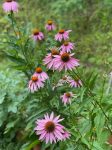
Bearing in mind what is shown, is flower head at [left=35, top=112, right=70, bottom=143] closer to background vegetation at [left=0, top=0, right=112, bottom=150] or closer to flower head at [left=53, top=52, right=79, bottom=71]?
background vegetation at [left=0, top=0, right=112, bottom=150]

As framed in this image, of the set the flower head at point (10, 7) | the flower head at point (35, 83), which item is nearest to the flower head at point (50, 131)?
the flower head at point (35, 83)

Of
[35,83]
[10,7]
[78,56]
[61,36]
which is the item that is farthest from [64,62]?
[78,56]

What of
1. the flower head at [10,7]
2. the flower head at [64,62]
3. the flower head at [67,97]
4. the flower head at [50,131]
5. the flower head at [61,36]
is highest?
the flower head at [10,7]

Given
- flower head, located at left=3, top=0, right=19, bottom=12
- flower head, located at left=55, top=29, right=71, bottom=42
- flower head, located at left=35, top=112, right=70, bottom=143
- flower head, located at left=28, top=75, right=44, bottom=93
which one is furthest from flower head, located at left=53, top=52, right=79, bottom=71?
flower head, located at left=3, top=0, right=19, bottom=12

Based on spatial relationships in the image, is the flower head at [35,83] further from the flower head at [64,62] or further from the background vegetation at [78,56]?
the flower head at [64,62]

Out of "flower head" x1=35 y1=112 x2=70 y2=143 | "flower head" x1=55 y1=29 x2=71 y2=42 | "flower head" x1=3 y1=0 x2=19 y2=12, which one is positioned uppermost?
"flower head" x1=3 y1=0 x2=19 y2=12

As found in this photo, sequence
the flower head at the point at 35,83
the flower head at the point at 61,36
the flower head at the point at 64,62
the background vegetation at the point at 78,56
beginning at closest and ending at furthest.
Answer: the flower head at the point at 64,62 → the background vegetation at the point at 78,56 → the flower head at the point at 35,83 → the flower head at the point at 61,36

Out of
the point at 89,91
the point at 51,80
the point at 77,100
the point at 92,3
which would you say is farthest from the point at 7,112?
the point at 92,3

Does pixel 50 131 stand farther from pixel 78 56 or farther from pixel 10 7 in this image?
pixel 78 56

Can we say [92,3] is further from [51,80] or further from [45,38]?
[51,80]
